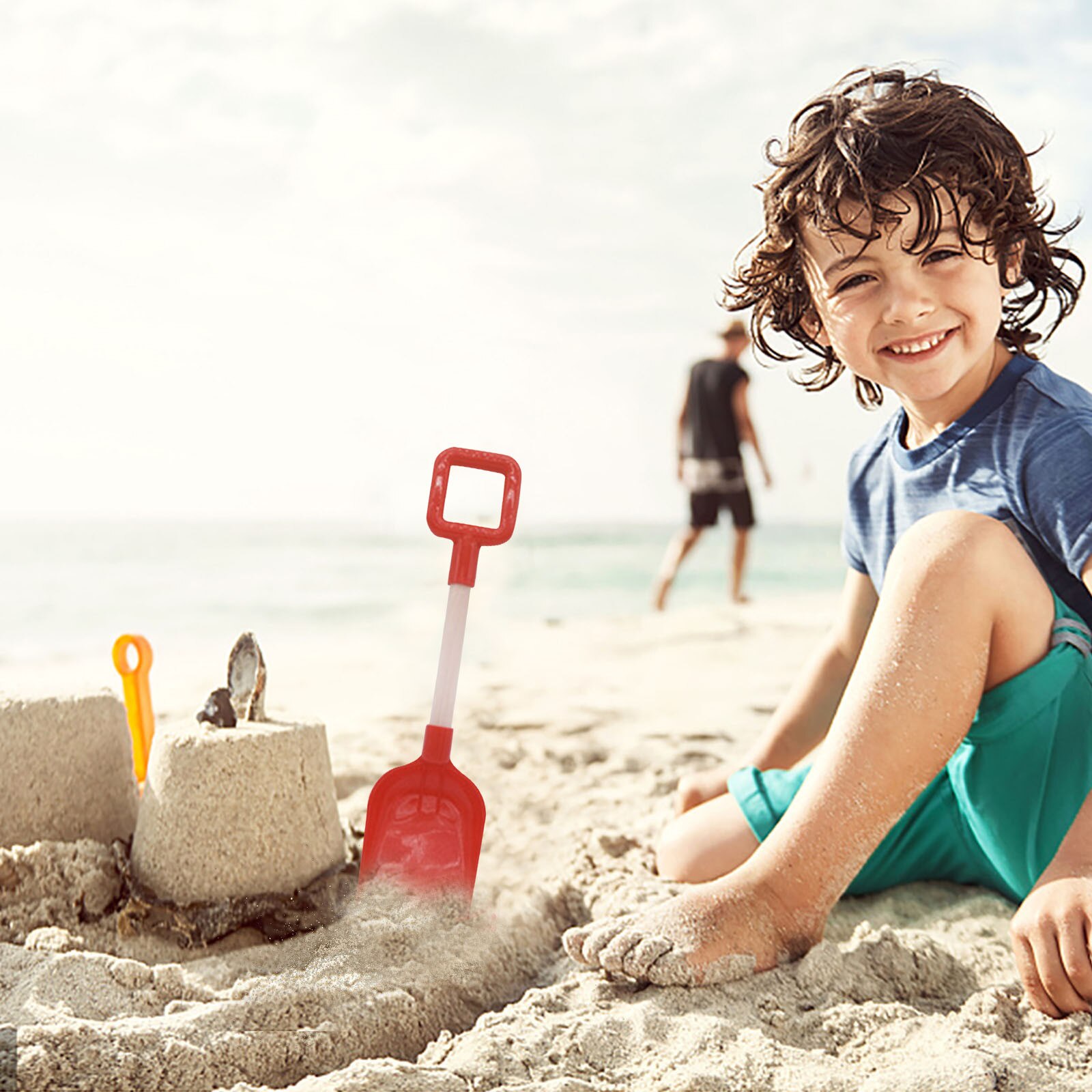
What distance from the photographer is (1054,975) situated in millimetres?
906

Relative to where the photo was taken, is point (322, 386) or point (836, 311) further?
point (322, 386)

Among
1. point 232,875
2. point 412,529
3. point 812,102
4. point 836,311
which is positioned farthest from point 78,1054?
point 412,529

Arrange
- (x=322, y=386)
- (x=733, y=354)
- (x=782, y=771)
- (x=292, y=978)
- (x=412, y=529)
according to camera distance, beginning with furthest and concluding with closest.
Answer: (x=322, y=386)
(x=412, y=529)
(x=733, y=354)
(x=782, y=771)
(x=292, y=978)

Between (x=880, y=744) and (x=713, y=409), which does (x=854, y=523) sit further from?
(x=713, y=409)

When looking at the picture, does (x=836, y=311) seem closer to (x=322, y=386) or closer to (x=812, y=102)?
(x=812, y=102)

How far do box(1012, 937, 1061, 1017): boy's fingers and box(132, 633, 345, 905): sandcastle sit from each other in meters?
0.74

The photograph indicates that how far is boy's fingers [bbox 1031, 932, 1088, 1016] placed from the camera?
90 cm

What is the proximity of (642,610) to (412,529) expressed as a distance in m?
5.64

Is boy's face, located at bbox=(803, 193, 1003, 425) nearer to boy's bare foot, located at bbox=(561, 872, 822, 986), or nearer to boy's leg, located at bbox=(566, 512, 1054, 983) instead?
boy's leg, located at bbox=(566, 512, 1054, 983)

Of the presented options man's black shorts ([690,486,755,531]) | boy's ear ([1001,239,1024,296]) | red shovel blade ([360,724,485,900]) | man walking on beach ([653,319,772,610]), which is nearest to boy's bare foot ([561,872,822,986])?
red shovel blade ([360,724,485,900])

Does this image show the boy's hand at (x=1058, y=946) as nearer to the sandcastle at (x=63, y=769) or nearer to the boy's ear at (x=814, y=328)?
the boy's ear at (x=814, y=328)

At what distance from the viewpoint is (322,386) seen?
55.3 ft

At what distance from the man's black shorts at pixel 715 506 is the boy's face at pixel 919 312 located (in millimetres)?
4211

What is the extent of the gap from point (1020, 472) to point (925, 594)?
0.20 meters
